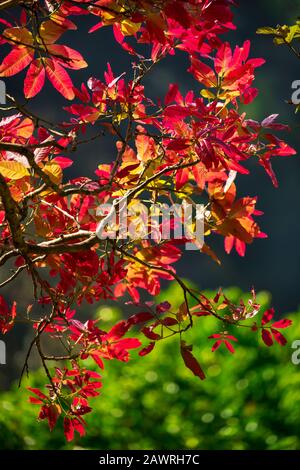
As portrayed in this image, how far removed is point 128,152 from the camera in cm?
142

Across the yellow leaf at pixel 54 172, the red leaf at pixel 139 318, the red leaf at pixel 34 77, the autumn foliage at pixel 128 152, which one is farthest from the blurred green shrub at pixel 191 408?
the red leaf at pixel 34 77

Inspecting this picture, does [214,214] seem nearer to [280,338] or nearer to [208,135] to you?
[208,135]

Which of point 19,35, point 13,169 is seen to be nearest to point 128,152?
point 13,169

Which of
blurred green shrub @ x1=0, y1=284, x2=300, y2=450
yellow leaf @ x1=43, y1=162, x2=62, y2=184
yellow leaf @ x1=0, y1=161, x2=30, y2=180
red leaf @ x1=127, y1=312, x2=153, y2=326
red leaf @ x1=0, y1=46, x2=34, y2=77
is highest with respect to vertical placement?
red leaf @ x1=0, y1=46, x2=34, y2=77

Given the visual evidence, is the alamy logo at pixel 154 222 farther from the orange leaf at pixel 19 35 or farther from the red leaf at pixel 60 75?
the orange leaf at pixel 19 35

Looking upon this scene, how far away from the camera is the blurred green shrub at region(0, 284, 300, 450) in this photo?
2.59 m

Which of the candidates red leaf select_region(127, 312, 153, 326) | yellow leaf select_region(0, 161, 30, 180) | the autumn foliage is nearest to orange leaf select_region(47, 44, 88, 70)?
the autumn foliage

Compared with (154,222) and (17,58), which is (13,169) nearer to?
(17,58)

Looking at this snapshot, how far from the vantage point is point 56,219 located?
4.68 feet

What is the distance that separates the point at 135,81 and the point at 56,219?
339 millimetres

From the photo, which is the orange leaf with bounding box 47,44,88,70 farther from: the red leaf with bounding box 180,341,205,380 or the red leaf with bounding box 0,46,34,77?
the red leaf with bounding box 180,341,205,380

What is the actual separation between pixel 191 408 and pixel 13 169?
1652 millimetres

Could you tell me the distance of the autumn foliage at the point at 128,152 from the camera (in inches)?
44.2
